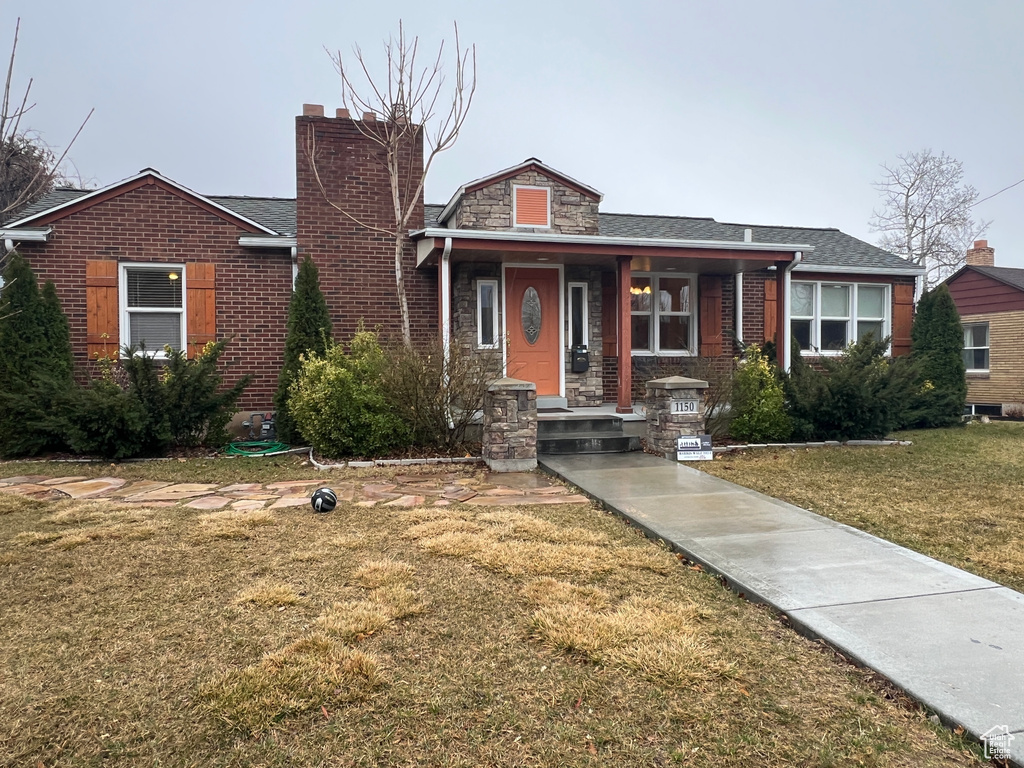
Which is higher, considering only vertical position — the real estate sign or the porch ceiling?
the porch ceiling

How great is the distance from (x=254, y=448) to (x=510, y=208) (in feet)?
17.8

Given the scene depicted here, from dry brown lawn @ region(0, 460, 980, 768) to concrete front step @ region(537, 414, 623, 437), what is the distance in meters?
4.03

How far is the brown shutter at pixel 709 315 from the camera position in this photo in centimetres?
1114

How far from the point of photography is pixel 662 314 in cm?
1114

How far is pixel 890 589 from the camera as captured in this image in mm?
3182

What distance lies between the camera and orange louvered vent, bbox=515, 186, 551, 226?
10.2 metres

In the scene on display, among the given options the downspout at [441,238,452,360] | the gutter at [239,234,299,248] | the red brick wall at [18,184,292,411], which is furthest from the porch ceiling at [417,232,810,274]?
the red brick wall at [18,184,292,411]

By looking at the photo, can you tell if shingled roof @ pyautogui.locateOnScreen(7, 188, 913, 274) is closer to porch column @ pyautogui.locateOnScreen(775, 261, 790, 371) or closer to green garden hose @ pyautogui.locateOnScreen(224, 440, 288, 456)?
porch column @ pyautogui.locateOnScreen(775, 261, 790, 371)

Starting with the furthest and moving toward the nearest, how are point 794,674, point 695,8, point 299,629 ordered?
point 695,8 → point 299,629 → point 794,674

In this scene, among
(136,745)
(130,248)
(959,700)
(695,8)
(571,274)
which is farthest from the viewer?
(695,8)

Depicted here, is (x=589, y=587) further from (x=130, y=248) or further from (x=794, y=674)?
(x=130, y=248)

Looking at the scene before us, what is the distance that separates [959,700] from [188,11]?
11697 mm

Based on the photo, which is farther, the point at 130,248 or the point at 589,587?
the point at 130,248

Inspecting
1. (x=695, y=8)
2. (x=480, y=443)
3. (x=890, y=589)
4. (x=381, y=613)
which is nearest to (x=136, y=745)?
(x=381, y=613)
